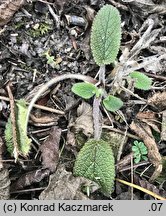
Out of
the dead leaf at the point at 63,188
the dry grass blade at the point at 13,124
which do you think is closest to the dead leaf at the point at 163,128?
the dead leaf at the point at 63,188

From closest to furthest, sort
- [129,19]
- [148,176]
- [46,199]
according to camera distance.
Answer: [46,199], [148,176], [129,19]

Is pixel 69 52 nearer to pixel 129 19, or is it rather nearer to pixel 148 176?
pixel 129 19

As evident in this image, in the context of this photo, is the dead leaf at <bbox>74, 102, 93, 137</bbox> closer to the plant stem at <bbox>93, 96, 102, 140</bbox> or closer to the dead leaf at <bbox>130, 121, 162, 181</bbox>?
the plant stem at <bbox>93, 96, 102, 140</bbox>

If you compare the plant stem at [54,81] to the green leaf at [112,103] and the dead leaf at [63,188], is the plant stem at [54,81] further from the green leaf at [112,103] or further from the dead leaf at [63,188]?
the dead leaf at [63,188]

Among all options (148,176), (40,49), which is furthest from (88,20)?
(148,176)

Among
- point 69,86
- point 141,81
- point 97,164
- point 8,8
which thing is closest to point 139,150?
point 97,164

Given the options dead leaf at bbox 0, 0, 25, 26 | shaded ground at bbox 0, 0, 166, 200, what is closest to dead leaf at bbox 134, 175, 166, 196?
shaded ground at bbox 0, 0, 166, 200

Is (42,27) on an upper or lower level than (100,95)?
upper
